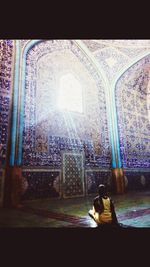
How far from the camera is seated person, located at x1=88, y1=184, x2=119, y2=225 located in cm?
227

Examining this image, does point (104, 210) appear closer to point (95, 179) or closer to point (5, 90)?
point (5, 90)

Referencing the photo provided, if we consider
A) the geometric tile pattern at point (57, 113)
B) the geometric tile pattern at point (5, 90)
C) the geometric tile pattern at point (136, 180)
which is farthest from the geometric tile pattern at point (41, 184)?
the geometric tile pattern at point (136, 180)

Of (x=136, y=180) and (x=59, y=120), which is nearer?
(x=59, y=120)

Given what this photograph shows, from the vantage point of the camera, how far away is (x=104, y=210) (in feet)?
7.74

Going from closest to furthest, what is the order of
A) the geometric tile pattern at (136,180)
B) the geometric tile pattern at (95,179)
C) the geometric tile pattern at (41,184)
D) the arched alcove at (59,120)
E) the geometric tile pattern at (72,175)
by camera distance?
the geometric tile pattern at (41,184) → the arched alcove at (59,120) → the geometric tile pattern at (72,175) → the geometric tile pattern at (95,179) → the geometric tile pattern at (136,180)

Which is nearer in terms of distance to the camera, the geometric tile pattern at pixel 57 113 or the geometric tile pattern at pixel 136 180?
the geometric tile pattern at pixel 57 113

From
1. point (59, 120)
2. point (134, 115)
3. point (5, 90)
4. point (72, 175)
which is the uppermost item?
point (134, 115)

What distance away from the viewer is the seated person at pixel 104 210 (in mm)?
2273

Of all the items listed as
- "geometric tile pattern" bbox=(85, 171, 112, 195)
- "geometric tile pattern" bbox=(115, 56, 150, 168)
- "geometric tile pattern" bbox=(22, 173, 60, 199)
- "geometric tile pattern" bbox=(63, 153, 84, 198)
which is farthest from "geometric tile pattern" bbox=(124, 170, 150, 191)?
"geometric tile pattern" bbox=(22, 173, 60, 199)

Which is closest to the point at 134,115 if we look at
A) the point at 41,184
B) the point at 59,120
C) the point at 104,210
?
the point at 59,120

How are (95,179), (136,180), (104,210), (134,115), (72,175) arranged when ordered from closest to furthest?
(104,210) < (72,175) < (95,179) < (136,180) < (134,115)

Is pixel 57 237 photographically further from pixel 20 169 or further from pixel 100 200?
pixel 20 169

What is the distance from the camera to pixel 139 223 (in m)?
2.69

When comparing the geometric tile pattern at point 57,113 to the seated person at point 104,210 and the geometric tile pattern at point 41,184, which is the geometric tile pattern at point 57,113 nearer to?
the geometric tile pattern at point 41,184
